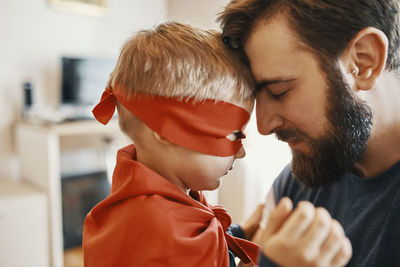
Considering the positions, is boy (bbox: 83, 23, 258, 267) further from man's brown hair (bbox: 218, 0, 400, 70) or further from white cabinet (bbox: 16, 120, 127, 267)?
white cabinet (bbox: 16, 120, 127, 267)

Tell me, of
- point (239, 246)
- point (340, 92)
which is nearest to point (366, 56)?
point (340, 92)

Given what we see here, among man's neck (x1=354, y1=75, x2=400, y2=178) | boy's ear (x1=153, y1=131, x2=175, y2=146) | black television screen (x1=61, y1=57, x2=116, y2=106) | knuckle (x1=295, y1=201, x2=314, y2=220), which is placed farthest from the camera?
black television screen (x1=61, y1=57, x2=116, y2=106)

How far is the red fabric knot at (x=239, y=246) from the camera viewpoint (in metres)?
0.93

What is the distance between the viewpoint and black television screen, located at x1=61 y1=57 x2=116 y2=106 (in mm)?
3066

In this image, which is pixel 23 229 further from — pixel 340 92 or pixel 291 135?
pixel 340 92

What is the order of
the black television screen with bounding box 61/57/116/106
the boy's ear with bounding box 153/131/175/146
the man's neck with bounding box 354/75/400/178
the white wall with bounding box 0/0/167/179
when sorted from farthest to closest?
the black television screen with bounding box 61/57/116/106 < the white wall with bounding box 0/0/167/179 < the man's neck with bounding box 354/75/400/178 < the boy's ear with bounding box 153/131/175/146

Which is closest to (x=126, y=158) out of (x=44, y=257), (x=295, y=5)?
(x=295, y=5)

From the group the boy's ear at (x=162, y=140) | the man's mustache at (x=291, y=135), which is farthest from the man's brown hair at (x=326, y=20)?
the boy's ear at (x=162, y=140)

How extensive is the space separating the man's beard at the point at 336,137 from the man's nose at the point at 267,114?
38 mm

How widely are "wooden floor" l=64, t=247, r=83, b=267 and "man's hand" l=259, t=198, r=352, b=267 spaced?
2561 millimetres

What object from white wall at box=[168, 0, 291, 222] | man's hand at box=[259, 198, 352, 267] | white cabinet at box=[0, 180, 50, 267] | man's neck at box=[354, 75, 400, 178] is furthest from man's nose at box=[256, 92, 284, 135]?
white cabinet at box=[0, 180, 50, 267]

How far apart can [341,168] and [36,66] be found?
2.78 meters

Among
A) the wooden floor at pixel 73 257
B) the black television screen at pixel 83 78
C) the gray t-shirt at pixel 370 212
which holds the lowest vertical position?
the wooden floor at pixel 73 257

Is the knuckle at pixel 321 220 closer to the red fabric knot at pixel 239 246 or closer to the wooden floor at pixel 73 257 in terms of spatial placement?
the red fabric knot at pixel 239 246
